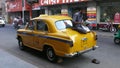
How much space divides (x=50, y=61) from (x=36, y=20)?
1.95 meters

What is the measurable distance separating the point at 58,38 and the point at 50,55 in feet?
3.06

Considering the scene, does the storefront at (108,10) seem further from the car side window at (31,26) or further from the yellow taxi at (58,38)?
the yellow taxi at (58,38)

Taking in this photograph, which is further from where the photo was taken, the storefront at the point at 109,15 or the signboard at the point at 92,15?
the signboard at the point at 92,15

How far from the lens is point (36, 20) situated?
367 inches

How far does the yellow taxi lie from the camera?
756cm

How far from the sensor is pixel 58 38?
7.82m

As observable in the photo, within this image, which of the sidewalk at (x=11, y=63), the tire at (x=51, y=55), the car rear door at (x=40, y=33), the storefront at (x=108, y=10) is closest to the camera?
the sidewalk at (x=11, y=63)

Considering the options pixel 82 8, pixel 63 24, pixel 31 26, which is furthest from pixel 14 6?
pixel 63 24

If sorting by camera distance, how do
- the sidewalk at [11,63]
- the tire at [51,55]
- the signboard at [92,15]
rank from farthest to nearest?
1. the signboard at [92,15]
2. the tire at [51,55]
3. the sidewalk at [11,63]

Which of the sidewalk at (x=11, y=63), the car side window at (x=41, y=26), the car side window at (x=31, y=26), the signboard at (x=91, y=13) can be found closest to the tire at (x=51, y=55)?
the car side window at (x=41, y=26)

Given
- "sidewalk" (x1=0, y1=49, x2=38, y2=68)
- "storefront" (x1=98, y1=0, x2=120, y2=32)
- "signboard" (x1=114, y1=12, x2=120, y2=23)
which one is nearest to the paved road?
"sidewalk" (x1=0, y1=49, x2=38, y2=68)

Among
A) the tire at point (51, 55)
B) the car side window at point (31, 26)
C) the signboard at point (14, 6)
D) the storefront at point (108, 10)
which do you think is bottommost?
the tire at point (51, 55)

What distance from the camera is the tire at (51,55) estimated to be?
26.8 feet

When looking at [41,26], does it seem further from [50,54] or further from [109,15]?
[109,15]
